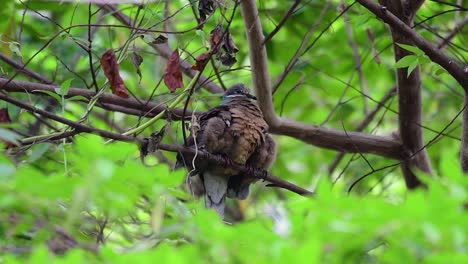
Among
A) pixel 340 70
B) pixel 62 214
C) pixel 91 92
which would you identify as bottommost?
pixel 340 70

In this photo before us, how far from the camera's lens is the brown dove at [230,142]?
507 centimetres

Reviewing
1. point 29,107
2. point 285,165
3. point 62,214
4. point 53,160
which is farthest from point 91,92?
point 285,165

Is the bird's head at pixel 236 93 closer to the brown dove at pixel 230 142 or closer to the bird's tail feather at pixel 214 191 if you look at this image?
the brown dove at pixel 230 142

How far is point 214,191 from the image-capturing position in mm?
5125

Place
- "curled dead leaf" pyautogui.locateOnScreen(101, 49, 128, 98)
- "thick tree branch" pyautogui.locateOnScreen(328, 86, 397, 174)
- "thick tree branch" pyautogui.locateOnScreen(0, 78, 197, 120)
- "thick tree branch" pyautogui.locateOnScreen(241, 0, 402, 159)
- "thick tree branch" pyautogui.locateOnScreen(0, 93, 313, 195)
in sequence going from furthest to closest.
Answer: "thick tree branch" pyautogui.locateOnScreen(328, 86, 397, 174) → "thick tree branch" pyautogui.locateOnScreen(241, 0, 402, 159) → "thick tree branch" pyautogui.locateOnScreen(0, 78, 197, 120) → "curled dead leaf" pyautogui.locateOnScreen(101, 49, 128, 98) → "thick tree branch" pyautogui.locateOnScreen(0, 93, 313, 195)

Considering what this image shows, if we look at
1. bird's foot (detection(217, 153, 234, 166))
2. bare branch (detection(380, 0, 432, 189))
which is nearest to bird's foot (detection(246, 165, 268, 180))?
bird's foot (detection(217, 153, 234, 166))

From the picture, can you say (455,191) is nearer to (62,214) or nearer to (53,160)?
(62,214)

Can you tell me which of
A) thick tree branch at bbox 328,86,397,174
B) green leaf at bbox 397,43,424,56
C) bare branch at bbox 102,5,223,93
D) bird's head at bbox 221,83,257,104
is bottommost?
thick tree branch at bbox 328,86,397,174

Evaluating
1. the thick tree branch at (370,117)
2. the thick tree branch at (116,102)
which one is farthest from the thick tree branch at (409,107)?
the thick tree branch at (116,102)

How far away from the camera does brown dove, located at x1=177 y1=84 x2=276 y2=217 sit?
16.6 feet

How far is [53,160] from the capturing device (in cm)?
460

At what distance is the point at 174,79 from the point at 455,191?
2365 mm

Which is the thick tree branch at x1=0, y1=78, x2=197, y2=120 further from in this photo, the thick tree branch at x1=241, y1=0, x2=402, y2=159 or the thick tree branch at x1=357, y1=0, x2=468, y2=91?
the thick tree branch at x1=357, y1=0, x2=468, y2=91

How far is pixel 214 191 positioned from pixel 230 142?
0.32m
